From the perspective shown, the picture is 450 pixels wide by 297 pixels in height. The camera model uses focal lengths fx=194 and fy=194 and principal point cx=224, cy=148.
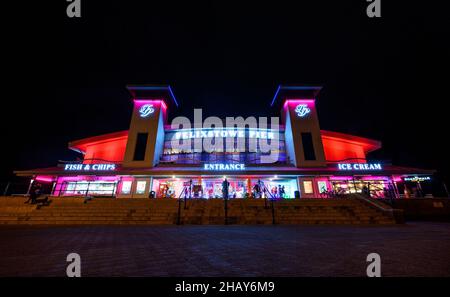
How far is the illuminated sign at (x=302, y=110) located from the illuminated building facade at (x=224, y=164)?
11 cm

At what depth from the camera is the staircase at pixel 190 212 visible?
34.0 ft

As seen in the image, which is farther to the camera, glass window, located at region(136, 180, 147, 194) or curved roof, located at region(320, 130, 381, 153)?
curved roof, located at region(320, 130, 381, 153)

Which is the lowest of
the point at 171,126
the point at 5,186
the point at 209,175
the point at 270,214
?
the point at 270,214

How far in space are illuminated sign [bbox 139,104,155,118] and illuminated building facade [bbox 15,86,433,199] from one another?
59 millimetres

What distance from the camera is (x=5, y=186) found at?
625 inches

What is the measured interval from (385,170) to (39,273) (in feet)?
79.3

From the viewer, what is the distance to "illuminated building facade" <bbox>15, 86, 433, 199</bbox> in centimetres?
1880

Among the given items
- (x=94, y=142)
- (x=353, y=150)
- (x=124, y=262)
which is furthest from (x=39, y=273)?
(x=353, y=150)

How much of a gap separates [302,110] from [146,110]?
758 inches

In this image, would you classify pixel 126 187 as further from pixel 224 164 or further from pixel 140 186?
pixel 224 164

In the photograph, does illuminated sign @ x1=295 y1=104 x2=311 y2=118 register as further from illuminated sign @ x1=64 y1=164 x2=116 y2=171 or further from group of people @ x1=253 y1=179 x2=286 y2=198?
illuminated sign @ x1=64 y1=164 x2=116 y2=171

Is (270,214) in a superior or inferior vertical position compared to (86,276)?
superior

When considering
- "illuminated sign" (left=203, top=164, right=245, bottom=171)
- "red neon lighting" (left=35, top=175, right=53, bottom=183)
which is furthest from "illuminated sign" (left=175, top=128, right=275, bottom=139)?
"red neon lighting" (left=35, top=175, right=53, bottom=183)

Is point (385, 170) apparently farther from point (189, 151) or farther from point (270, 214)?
point (189, 151)
